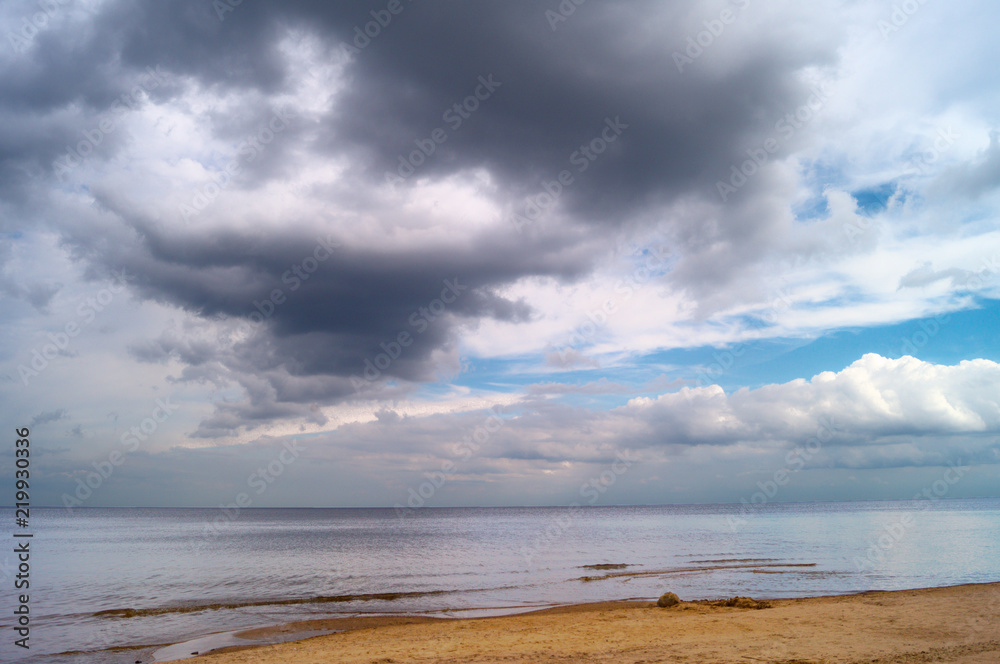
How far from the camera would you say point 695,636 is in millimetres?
16812

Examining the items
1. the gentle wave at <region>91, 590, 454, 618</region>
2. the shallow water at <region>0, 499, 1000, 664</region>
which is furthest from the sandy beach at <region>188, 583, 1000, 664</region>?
the gentle wave at <region>91, 590, 454, 618</region>

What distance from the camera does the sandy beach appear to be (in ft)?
47.1

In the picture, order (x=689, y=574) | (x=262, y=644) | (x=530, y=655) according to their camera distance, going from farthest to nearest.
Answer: (x=689, y=574) → (x=262, y=644) → (x=530, y=655)

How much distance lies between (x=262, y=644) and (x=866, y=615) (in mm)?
21832

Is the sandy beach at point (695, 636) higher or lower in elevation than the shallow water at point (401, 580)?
higher

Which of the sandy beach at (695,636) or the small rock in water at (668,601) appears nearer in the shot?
the sandy beach at (695,636)

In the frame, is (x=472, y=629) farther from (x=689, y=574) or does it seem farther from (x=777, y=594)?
(x=689, y=574)

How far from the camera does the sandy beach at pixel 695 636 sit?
1436 centimetres

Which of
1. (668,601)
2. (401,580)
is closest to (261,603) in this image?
(401,580)

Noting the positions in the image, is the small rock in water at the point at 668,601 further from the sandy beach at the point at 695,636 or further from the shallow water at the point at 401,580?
the shallow water at the point at 401,580

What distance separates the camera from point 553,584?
3328cm

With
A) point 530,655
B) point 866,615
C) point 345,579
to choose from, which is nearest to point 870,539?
point 866,615

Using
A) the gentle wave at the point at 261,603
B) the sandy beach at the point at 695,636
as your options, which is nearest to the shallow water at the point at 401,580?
the gentle wave at the point at 261,603

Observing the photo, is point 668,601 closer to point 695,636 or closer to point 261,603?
point 695,636
